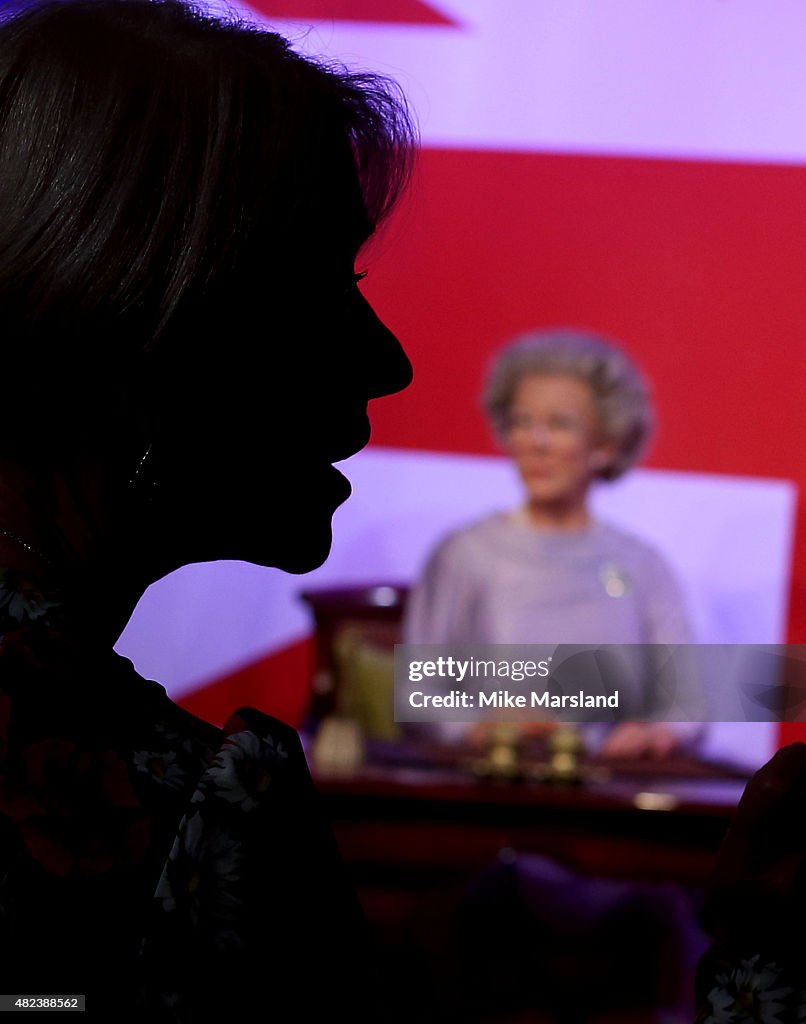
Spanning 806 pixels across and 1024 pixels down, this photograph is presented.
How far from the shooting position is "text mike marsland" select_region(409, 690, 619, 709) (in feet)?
2.31

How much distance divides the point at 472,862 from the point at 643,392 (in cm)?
119

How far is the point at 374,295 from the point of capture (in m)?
2.82

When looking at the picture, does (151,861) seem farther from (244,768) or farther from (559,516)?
(559,516)

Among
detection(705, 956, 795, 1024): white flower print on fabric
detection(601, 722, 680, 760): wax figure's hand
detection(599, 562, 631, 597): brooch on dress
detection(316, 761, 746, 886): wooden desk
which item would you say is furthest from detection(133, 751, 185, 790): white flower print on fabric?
detection(599, 562, 631, 597): brooch on dress

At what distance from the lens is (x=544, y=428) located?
9.59 feet

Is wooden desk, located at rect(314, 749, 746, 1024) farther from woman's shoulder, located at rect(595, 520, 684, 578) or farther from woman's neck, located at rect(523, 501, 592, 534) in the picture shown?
woman's neck, located at rect(523, 501, 592, 534)

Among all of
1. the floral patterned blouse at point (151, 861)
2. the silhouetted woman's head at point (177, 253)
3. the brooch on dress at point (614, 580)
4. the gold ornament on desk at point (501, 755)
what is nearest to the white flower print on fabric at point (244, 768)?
the floral patterned blouse at point (151, 861)

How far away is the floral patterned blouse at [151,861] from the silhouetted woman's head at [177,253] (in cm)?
9

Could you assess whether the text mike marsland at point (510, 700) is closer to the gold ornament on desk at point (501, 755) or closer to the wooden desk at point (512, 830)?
the wooden desk at point (512, 830)

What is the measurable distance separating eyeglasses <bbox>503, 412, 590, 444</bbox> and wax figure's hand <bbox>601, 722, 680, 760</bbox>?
2.23 ft

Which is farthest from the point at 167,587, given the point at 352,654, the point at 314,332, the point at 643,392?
the point at 314,332

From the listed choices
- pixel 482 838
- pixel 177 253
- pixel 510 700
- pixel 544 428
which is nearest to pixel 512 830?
pixel 482 838

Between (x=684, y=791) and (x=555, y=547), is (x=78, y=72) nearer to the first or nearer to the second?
(x=684, y=791)

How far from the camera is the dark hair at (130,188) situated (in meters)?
0.50
